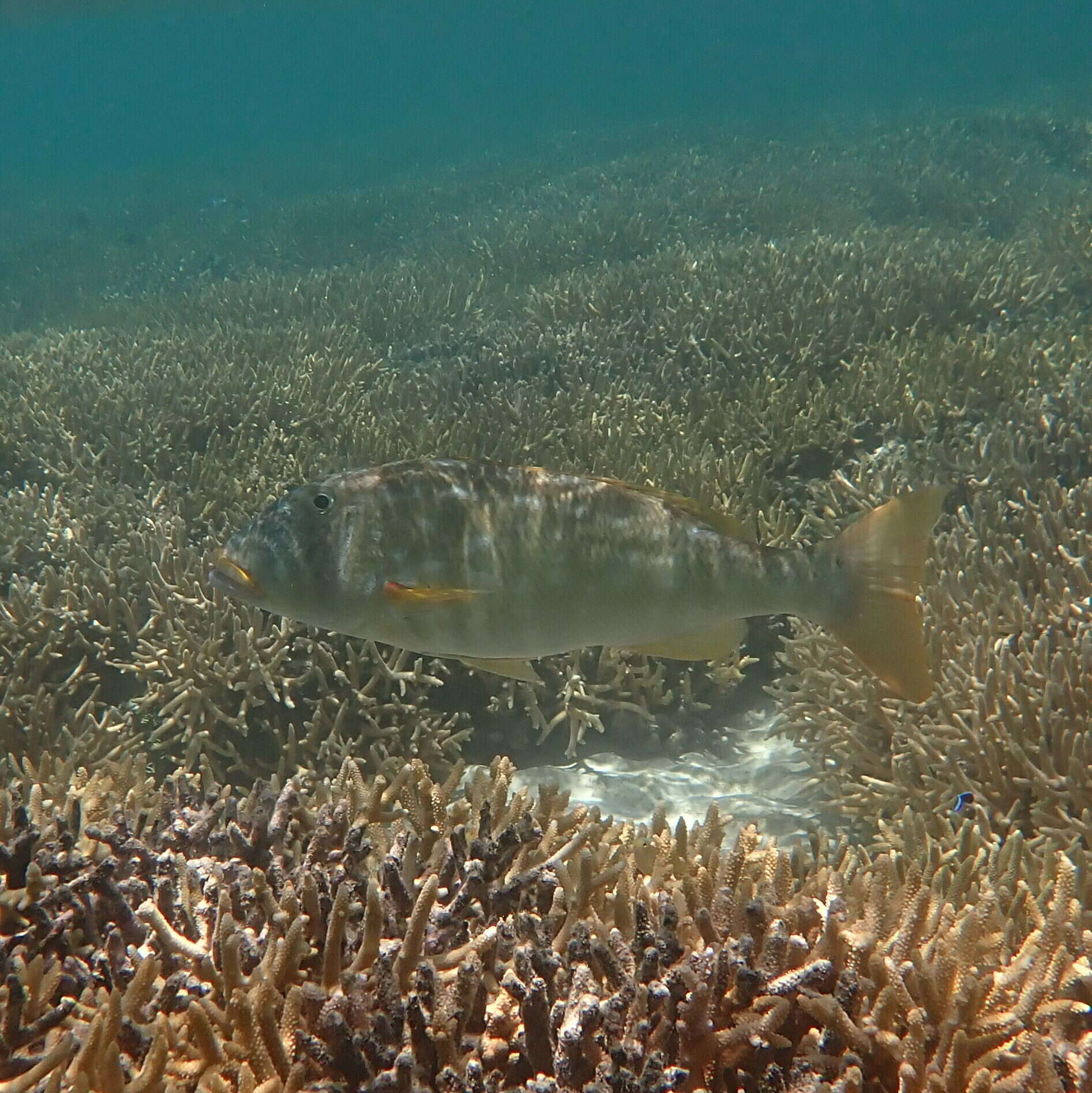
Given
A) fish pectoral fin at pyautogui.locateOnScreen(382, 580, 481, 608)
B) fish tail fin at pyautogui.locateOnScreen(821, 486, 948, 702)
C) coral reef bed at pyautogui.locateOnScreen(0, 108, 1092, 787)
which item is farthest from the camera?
coral reef bed at pyautogui.locateOnScreen(0, 108, 1092, 787)

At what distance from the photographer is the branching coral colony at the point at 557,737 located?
6.58 feet

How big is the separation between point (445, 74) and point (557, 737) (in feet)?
504

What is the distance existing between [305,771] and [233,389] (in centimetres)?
569

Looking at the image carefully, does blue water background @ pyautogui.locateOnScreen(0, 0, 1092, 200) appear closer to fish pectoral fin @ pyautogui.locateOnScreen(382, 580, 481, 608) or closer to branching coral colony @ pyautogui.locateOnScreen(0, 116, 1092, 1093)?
branching coral colony @ pyautogui.locateOnScreen(0, 116, 1092, 1093)

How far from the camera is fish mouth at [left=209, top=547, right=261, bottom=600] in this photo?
2.61 metres

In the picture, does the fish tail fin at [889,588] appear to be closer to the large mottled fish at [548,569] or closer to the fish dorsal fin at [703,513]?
the large mottled fish at [548,569]

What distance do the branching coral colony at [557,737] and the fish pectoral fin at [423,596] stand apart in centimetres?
78

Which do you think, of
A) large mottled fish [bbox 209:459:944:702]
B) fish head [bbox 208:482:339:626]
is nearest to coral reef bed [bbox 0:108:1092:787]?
large mottled fish [bbox 209:459:944:702]

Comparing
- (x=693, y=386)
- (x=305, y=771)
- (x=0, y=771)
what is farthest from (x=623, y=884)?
(x=693, y=386)

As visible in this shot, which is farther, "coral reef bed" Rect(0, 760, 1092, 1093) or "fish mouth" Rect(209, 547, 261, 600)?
"fish mouth" Rect(209, 547, 261, 600)

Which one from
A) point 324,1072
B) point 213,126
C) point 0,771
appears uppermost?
point 213,126

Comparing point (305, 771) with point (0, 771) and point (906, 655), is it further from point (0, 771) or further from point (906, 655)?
point (906, 655)

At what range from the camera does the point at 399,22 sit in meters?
112

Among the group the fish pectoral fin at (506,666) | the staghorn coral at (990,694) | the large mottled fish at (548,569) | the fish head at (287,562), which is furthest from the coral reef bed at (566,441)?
the fish head at (287,562)
